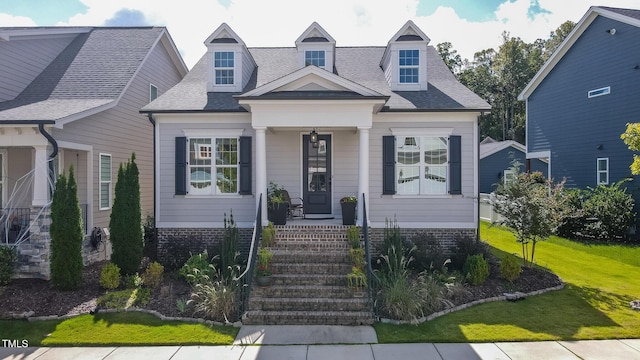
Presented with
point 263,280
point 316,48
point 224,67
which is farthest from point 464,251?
point 224,67

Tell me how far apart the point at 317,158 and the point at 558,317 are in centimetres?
700

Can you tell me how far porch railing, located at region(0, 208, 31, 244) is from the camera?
9.51 m

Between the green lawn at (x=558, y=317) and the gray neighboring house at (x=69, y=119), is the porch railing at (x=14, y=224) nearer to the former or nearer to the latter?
the gray neighboring house at (x=69, y=119)

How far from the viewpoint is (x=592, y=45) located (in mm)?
15688

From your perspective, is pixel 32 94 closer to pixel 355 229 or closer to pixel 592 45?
pixel 355 229

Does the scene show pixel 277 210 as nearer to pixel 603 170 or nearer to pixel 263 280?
pixel 263 280

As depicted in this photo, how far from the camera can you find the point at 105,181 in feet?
39.2

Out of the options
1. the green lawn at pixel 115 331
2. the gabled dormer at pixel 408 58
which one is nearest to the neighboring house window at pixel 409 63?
the gabled dormer at pixel 408 58

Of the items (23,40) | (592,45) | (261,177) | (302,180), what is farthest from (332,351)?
(592,45)

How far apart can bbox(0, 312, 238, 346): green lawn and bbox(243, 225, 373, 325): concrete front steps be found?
2.77 ft

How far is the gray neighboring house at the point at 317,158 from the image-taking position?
1005 cm

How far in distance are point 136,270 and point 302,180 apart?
494 centimetres

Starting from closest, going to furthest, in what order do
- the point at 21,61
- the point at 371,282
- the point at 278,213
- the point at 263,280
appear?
the point at 371,282 → the point at 263,280 → the point at 278,213 → the point at 21,61

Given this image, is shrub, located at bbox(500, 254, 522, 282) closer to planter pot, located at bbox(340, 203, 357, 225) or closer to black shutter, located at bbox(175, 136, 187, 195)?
planter pot, located at bbox(340, 203, 357, 225)
